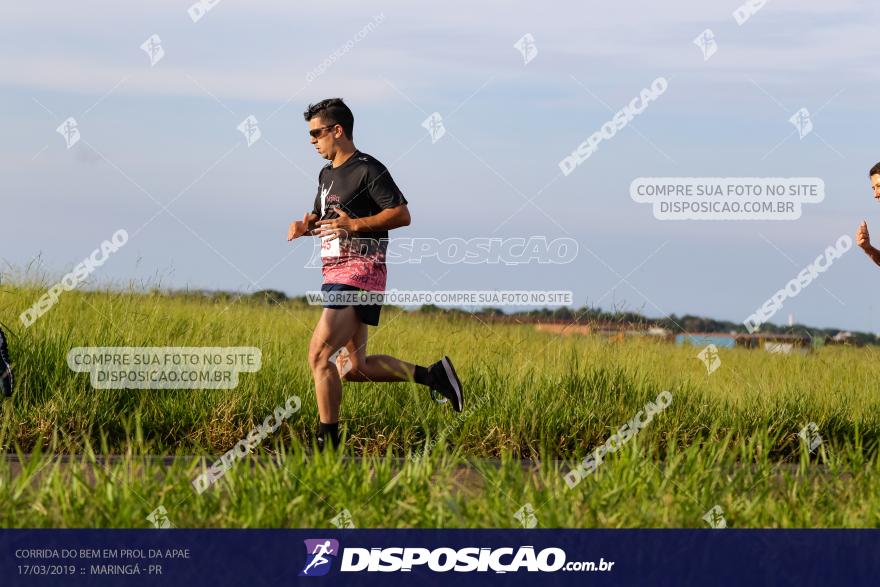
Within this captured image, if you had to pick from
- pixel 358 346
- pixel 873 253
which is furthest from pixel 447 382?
pixel 873 253

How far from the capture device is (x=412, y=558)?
5.23m

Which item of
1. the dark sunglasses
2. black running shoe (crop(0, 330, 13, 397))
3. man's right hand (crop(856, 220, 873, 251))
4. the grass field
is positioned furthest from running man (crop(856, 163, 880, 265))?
black running shoe (crop(0, 330, 13, 397))

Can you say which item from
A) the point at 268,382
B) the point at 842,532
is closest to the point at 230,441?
the point at 268,382

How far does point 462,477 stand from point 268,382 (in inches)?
99.8

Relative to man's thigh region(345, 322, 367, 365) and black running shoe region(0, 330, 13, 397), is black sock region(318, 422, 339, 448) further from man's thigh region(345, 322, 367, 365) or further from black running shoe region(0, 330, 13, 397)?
black running shoe region(0, 330, 13, 397)

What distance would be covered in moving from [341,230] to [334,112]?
954 millimetres

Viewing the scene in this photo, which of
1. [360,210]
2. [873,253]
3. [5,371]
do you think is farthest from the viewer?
[873,253]

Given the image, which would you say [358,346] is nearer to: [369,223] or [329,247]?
[329,247]

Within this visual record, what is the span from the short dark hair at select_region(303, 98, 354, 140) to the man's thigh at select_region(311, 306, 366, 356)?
138cm

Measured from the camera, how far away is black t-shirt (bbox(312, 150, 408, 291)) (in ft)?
25.6

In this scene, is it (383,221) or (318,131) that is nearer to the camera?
(383,221)

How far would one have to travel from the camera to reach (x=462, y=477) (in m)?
6.76

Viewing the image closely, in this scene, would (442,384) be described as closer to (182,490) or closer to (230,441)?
(230,441)

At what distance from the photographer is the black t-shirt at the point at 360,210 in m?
7.80
